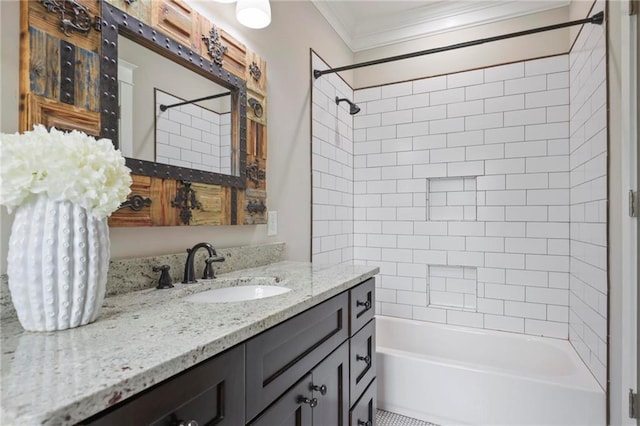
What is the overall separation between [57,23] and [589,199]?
246cm

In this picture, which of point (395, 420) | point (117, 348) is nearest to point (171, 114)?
point (117, 348)

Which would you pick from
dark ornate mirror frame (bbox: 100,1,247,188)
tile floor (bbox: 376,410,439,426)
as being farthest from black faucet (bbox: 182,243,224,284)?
tile floor (bbox: 376,410,439,426)

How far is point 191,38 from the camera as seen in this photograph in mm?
1341

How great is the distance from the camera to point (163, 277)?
116cm

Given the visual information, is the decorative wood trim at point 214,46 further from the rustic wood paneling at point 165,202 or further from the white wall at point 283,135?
the rustic wood paneling at point 165,202

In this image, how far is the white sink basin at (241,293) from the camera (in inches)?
49.3

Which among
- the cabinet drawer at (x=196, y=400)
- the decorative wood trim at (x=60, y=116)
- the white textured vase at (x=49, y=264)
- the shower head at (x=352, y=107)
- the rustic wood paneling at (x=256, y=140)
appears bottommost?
the cabinet drawer at (x=196, y=400)

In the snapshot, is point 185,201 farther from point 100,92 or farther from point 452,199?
point 452,199

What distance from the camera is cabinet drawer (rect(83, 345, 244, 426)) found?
53cm

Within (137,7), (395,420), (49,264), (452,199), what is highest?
(137,7)

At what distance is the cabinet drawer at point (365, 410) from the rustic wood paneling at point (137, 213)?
1.06 metres

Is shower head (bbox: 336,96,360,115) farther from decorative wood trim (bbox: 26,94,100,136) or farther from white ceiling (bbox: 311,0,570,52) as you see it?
decorative wood trim (bbox: 26,94,100,136)

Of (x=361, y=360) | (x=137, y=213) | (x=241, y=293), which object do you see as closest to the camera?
(x=137, y=213)

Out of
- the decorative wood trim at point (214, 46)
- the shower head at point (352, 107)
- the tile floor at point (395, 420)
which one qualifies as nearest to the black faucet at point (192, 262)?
the decorative wood trim at point (214, 46)
